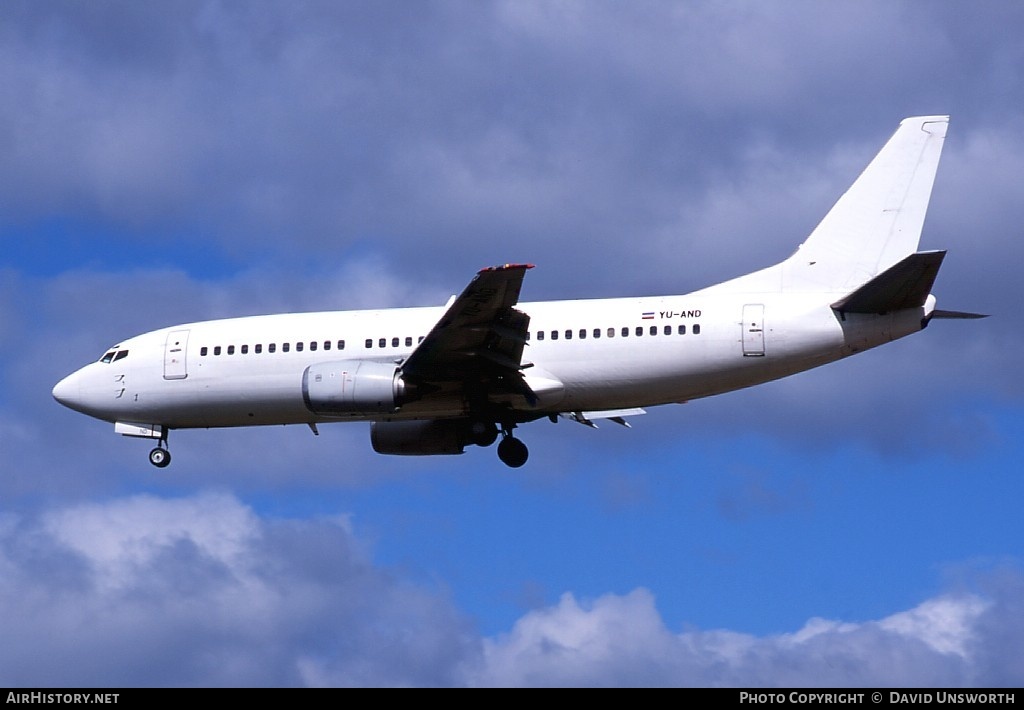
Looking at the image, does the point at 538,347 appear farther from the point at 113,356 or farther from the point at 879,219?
the point at 113,356

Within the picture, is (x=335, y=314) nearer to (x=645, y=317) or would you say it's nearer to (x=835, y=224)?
(x=645, y=317)

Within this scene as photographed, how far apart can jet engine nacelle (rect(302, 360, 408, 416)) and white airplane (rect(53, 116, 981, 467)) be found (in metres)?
0.03

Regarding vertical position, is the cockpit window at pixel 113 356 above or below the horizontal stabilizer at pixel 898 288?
above

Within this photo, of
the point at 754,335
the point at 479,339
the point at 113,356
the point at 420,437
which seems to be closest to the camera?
the point at 754,335

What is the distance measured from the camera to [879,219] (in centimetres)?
3869

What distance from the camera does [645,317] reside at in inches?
1489

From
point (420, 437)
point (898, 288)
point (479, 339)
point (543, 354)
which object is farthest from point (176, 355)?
point (898, 288)

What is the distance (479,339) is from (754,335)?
622 cm

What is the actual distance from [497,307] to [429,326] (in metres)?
3.29

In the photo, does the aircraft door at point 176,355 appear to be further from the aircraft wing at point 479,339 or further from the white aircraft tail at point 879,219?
the white aircraft tail at point 879,219

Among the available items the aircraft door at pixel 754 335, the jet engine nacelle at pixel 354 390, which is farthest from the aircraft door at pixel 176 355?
the aircraft door at pixel 754 335

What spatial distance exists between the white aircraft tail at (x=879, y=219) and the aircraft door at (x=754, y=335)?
1905 mm

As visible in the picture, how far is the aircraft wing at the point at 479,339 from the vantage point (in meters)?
36.1
